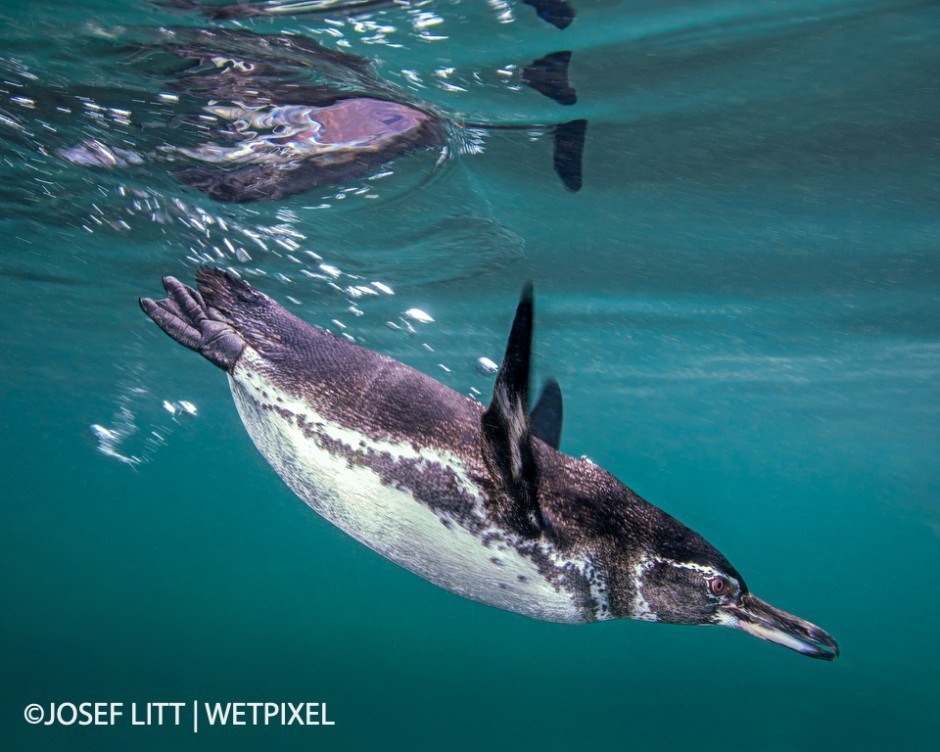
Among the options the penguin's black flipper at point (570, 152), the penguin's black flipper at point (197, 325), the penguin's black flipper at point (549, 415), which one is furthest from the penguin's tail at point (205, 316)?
the penguin's black flipper at point (570, 152)

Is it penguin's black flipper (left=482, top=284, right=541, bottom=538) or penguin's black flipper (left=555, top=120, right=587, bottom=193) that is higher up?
penguin's black flipper (left=555, top=120, right=587, bottom=193)

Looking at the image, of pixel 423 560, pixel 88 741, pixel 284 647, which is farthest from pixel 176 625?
pixel 423 560

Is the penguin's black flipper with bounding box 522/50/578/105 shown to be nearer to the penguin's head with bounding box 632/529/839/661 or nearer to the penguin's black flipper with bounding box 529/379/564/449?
the penguin's black flipper with bounding box 529/379/564/449

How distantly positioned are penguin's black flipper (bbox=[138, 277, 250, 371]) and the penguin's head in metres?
1.76

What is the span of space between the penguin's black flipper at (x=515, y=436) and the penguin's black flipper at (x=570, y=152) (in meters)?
4.46

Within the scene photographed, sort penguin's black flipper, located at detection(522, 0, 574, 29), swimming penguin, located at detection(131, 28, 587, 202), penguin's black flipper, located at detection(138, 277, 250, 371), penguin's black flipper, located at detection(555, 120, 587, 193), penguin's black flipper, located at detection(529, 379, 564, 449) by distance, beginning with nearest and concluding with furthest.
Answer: penguin's black flipper, located at detection(138, 277, 250, 371)
penguin's black flipper, located at detection(529, 379, 564, 449)
penguin's black flipper, located at detection(522, 0, 574, 29)
swimming penguin, located at detection(131, 28, 587, 202)
penguin's black flipper, located at detection(555, 120, 587, 193)

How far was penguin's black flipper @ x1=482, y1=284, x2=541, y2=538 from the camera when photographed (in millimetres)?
2002

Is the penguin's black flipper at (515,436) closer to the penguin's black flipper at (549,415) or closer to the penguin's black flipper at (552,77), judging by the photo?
the penguin's black flipper at (549,415)

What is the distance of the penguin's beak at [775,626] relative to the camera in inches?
92.8

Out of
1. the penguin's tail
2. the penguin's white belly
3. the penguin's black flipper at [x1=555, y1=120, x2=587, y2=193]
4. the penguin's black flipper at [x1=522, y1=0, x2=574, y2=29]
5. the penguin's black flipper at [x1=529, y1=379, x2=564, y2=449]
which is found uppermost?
the penguin's black flipper at [x1=555, y1=120, x2=587, y2=193]

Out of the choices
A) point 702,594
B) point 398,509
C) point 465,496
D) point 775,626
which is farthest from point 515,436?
point 775,626

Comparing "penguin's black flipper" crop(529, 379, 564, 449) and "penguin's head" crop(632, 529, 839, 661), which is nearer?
"penguin's head" crop(632, 529, 839, 661)

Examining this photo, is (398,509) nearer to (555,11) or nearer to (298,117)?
(555,11)

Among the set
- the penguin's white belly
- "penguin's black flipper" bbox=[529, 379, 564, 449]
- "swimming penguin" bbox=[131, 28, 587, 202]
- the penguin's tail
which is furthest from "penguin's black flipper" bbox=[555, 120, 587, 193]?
the penguin's white belly
